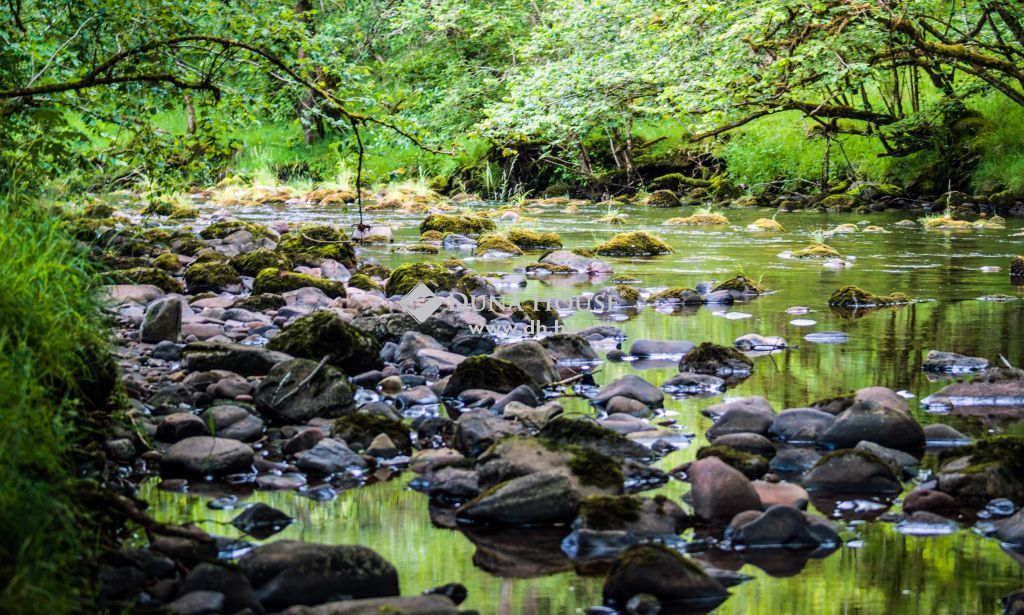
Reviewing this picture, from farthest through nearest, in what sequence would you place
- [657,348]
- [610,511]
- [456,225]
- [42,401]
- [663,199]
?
[663,199] → [456,225] → [657,348] → [610,511] → [42,401]

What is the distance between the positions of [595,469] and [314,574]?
50.4 inches

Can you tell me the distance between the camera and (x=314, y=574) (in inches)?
118

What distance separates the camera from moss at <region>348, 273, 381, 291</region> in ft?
30.4

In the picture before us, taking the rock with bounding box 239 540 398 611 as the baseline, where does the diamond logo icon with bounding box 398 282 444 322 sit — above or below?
above

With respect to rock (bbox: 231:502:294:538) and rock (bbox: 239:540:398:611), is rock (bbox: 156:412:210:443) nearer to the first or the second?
rock (bbox: 231:502:294:538)

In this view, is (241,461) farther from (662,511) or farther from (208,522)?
(662,511)

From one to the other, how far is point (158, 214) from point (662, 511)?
15.1 m

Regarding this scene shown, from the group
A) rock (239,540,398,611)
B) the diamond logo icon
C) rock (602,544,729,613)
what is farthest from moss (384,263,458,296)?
rock (602,544,729,613)

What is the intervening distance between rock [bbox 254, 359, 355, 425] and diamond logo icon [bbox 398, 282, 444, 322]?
5.96 ft

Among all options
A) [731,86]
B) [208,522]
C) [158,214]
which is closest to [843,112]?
[731,86]

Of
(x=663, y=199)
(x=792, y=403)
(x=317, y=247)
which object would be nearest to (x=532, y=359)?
(x=792, y=403)

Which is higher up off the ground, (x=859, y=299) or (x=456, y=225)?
(x=456, y=225)

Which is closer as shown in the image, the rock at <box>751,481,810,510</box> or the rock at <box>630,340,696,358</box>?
the rock at <box>751,481,810,510</box>

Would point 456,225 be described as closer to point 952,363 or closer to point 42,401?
point 952,363
